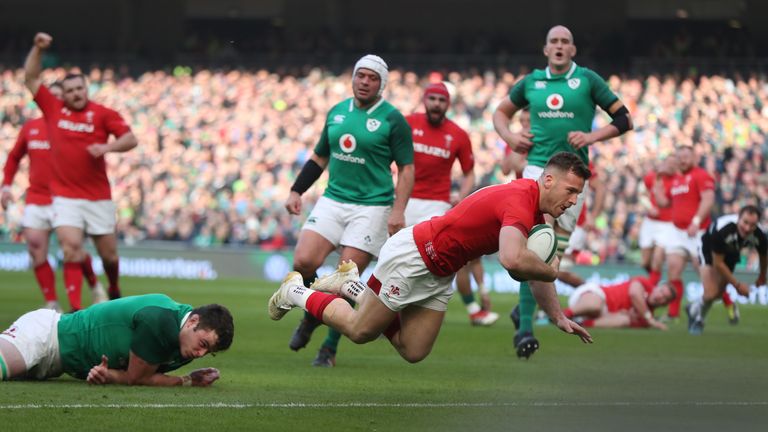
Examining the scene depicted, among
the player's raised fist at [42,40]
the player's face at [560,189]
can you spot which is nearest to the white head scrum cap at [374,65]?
the player's raised fist at [42,40]

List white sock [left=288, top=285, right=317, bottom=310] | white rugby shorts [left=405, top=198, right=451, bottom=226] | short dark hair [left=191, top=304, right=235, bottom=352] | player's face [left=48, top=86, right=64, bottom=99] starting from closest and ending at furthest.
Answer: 1. short dark hair [left=191, top=304, right=235, bottom=352]
2. white sock [left=288, top=285, right=317, bottom=310]
3. white rugby shorts [left=405, top=198, right=451, bottom=226]
4. player's face [left=48, top=86, right=64, bottom=99]

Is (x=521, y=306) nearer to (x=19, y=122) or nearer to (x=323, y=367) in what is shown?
(x=323, y=367)

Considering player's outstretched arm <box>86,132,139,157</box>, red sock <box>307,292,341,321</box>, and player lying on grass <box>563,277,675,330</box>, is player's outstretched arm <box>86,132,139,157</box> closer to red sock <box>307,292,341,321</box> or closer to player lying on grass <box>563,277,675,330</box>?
red sock <box>307,292,341,321</box>

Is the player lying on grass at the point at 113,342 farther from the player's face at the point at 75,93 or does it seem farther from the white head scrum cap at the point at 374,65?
the player's face at the point at 75,93

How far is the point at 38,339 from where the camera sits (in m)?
8.36

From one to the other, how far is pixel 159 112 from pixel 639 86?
13.5m

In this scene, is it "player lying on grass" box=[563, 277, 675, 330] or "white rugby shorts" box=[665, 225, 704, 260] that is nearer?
"player lying on grass" box=[563, 277, 675, 330]

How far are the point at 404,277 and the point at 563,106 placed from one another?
3.77 metres

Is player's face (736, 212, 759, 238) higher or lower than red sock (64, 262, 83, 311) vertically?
higher

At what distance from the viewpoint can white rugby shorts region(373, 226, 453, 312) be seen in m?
8.51

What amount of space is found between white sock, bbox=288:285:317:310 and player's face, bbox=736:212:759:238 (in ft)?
25.8

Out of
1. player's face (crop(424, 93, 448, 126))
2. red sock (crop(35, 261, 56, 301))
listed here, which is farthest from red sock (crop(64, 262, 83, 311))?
player's face (crop(424, 93, 448, 126))

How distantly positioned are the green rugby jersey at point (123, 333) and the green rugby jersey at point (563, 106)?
454 centimetres

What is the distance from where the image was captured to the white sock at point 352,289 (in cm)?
918
